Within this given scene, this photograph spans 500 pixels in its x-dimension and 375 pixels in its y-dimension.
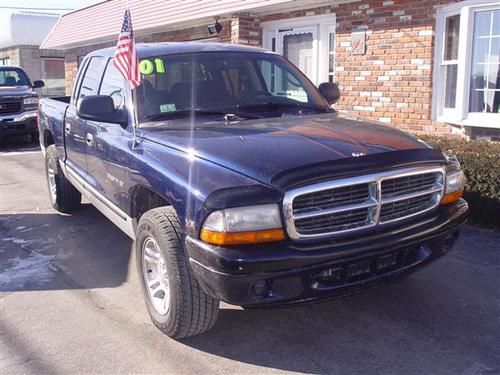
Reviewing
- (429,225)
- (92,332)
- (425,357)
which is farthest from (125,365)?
(429,225)

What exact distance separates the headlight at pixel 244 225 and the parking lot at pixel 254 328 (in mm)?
843

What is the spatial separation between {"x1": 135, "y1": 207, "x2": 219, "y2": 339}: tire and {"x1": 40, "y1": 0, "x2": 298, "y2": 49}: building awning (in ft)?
22.8

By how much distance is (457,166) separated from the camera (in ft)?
12.4

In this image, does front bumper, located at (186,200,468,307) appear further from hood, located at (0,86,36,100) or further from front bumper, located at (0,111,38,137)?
hood, located at (0,86,36,100)

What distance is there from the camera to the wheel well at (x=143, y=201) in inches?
150

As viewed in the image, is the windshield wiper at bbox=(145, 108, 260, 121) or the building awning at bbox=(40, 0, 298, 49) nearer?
the windshield wiper at bbox=(145, 108, 260, 121)

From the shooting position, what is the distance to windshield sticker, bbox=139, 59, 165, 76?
4.29m

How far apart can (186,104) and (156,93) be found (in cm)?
25

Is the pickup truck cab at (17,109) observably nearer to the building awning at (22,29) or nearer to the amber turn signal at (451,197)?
the amber turn signal at (451,197)

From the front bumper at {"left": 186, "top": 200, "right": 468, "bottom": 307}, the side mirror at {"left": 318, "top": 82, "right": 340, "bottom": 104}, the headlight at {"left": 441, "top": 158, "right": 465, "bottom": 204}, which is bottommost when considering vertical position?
the front bumper at {"left": 186, "top": 200, "right": 468, "bottom": 307}

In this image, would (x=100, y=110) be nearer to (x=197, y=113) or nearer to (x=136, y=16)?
(x=197, y=113)

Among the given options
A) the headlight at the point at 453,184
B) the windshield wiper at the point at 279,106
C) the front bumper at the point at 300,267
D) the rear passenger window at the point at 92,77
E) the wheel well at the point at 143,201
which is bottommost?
the front bumper at the point at 300,267

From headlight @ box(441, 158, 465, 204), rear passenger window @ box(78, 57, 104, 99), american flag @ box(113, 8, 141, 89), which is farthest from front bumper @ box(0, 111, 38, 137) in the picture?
headlight @ box(441, 158, 465, 204)

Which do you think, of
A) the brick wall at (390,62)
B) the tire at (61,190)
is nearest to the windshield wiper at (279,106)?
the tire at (61,190)
